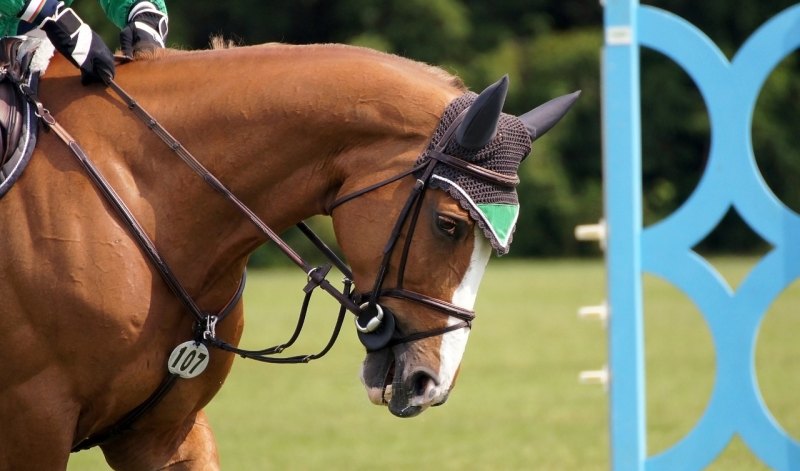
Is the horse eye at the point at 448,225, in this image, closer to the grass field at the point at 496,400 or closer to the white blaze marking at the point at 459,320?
the white blaze marking at the point at 459,320

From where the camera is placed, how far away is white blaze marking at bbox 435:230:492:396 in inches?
132

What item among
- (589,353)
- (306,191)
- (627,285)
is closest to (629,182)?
(627,285)

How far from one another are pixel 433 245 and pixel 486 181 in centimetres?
24

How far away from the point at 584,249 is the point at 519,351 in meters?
17.4

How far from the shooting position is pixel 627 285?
430cm

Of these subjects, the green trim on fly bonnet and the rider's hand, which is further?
the rider's hand

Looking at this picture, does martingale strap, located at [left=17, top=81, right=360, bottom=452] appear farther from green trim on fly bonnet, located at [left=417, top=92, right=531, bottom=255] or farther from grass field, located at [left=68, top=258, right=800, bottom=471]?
grass field, located at [left=68, top=258, right=800, bottom=471]

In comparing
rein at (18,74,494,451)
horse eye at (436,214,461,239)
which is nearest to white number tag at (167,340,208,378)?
rein at (18,74,494,451)

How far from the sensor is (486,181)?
3363 mm

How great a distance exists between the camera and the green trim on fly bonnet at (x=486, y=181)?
3326mm

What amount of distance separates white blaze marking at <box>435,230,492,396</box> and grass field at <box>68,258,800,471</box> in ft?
2.80

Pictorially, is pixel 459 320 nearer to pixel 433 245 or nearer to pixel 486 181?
pixel 433 245

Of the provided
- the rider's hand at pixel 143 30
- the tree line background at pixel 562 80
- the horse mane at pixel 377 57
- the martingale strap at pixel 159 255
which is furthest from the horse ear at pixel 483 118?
the tree line background at pixel 562 80

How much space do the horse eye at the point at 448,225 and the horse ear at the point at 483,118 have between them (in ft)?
0.70
